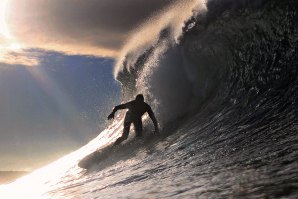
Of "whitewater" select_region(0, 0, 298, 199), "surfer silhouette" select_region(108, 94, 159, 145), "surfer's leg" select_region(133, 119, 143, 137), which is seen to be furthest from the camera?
"surfer's leg" select_region(133, 119, 143, 137)

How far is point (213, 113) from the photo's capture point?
11.0 meters

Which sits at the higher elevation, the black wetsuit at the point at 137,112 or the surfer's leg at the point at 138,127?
the black wetsuit at the point at 137,112

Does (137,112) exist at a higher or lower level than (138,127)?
higher

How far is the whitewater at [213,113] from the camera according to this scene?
5070 millimetres

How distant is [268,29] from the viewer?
36.4 feet

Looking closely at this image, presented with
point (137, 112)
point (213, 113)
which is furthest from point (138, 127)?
point (213, 113)

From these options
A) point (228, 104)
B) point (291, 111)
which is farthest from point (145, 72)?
point (291, 111)

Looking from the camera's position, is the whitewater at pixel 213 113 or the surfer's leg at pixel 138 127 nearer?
the whitewater at pixel 213 113

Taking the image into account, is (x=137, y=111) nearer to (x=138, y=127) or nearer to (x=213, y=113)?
(x=138, y=127)

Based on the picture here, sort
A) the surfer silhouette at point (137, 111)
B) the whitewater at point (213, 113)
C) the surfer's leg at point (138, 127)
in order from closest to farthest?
1. the whitewater at point (213, 113)
2. the surfer silhouette at point (137, 111)
3. the surfer's leg at point (138, 127)

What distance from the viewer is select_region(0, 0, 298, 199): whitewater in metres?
5.07

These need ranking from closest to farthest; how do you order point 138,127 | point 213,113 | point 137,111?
point 213,113, point 137,111, point 138,127

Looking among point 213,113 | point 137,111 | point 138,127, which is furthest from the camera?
point 138,127

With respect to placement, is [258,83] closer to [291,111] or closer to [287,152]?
[291,111]
